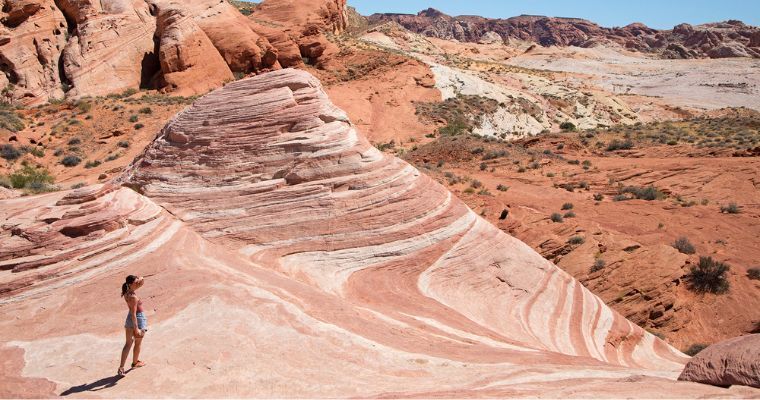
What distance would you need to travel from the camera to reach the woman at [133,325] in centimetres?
555

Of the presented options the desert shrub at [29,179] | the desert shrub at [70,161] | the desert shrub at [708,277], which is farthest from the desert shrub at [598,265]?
the desert shrub at [70,161]

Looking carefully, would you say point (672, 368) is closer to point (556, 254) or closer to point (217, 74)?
point (556, 254)

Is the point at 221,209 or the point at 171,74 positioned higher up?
the point at 171,74

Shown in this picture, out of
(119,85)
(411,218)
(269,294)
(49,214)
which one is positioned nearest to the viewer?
(269,294)

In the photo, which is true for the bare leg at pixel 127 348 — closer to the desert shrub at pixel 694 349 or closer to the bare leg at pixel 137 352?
the bare leg at pixel 137 352

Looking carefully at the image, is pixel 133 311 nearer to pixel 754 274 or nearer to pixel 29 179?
pixel 754 274

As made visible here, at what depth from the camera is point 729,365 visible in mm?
4828

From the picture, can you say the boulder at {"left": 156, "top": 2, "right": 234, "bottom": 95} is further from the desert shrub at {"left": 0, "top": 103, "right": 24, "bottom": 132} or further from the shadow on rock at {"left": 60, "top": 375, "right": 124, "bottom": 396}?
the shadow on rock at {"left": 60, "top": 375, "right": 124, "bottom": 396}

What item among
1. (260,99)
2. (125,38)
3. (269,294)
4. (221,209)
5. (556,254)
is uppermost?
(125,38)

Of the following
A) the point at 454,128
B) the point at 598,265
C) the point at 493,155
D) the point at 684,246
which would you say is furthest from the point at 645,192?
the point at 454,128

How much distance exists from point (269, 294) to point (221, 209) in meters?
2.80

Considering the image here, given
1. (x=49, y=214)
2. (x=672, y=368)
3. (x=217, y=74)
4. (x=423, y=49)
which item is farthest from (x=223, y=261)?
(x=423, y=49)

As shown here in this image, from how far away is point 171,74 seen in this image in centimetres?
3622

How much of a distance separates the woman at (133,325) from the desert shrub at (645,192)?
20.9 meters
